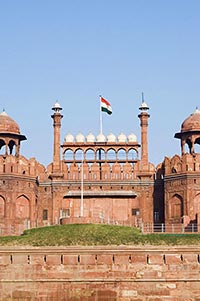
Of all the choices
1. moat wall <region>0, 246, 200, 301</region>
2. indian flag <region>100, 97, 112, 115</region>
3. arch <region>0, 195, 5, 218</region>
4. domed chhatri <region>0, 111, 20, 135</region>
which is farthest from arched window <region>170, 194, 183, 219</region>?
domed chhatri <region>0, 111, 20, 135</region>

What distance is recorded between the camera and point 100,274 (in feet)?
119

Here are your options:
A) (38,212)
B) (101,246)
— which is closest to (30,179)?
(38,212)

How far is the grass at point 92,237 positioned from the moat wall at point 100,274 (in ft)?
4.06

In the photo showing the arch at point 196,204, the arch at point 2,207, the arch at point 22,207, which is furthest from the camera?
the arch at point 22,207

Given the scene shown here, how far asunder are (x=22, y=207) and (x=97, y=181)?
5048 millimetres

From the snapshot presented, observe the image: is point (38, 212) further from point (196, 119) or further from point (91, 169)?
point (196, 119)

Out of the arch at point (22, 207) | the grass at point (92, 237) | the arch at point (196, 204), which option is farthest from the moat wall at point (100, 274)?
the arch at point (22, 207)

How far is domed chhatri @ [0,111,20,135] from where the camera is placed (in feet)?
155

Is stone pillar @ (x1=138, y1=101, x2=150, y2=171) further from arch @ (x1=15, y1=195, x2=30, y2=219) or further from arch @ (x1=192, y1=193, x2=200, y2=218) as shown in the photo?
arch @ (x1=15, y1=195, x2=30, y2=219)

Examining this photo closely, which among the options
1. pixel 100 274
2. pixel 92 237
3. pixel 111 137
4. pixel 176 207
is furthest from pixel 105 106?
pixel 100 274

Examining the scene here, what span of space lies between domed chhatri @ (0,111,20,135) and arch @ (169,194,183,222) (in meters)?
10.8

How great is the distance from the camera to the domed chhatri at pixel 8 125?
47231 mm

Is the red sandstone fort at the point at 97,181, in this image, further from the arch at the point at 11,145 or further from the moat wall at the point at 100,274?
the moat wall at the point at 100,274

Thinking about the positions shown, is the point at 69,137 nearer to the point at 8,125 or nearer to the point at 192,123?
the point at 8,125
